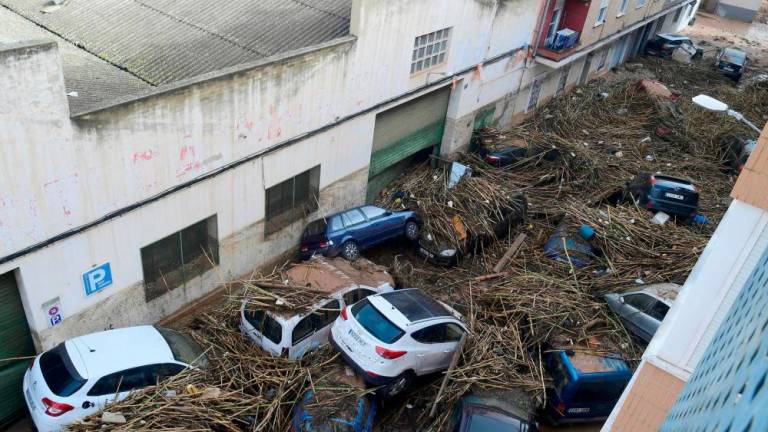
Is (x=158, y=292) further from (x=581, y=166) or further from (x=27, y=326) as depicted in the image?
(x=581, y=166)

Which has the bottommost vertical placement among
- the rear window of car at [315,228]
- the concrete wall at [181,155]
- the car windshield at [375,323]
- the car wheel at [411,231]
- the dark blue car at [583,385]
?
the car wheel at [411,231]

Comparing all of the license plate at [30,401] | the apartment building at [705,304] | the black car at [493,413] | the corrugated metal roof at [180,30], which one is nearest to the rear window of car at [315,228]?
the corrugated metal roof at [180,30]

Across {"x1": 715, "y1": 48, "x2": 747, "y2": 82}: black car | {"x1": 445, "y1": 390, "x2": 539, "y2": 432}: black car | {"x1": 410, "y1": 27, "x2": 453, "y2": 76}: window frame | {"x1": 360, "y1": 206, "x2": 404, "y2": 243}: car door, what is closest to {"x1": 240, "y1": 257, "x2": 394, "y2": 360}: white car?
{"x1": 360, "y1": 206, "x2": 404, "y2": 243}: car door

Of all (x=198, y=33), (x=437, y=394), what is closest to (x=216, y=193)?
(x=198, y=33)

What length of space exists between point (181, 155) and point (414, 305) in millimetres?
5206

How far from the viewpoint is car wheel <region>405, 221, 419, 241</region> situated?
16.0m

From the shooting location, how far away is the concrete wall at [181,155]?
895 cm

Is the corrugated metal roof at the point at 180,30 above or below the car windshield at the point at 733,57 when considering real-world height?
above

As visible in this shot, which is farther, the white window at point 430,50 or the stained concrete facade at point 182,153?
the white window at point 430,50

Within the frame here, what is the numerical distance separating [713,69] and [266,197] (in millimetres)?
28344

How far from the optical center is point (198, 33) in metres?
14.9

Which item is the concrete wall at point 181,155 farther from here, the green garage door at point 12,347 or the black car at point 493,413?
the black car at point 493,413

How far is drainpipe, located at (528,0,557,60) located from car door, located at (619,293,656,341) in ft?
40.0

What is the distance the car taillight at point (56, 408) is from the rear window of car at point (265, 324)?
341 cm
